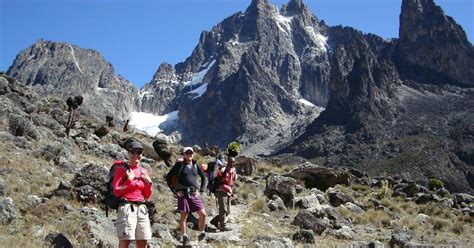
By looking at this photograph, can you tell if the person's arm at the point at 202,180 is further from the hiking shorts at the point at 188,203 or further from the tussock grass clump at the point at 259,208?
the tussock grass clump at the point at 259,208

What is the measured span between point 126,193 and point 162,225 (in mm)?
3971

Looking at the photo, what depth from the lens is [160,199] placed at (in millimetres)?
15578

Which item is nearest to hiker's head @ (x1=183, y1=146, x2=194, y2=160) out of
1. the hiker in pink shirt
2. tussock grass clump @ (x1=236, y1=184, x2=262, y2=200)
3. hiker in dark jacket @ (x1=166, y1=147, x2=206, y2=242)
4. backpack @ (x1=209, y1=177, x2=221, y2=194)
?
hiker in dark jacket @ (x1=166, y1=147, x2=206, y2=242)

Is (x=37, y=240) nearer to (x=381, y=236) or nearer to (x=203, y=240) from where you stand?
(x=203, y=240)

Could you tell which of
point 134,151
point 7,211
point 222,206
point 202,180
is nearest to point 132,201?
point 134,151

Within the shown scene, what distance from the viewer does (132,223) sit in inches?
323

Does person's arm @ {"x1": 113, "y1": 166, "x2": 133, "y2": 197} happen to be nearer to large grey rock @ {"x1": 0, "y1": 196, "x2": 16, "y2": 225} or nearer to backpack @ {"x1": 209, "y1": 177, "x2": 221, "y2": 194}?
large grey rock @ {"x1": 0, "y1": 196, "x2": 16, "y2": 225}

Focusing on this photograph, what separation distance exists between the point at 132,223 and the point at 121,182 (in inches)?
27.9

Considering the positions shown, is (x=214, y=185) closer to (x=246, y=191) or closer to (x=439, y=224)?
(x=246, y=191)

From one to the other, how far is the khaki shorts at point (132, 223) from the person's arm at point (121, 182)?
0.82ft

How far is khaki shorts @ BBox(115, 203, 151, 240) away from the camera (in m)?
8.13

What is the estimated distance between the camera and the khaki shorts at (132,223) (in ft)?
26.7

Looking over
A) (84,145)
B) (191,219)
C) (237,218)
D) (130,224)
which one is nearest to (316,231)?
(237,218)

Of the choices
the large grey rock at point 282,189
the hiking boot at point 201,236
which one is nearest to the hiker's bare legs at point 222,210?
the hiking boot at point 201,236
